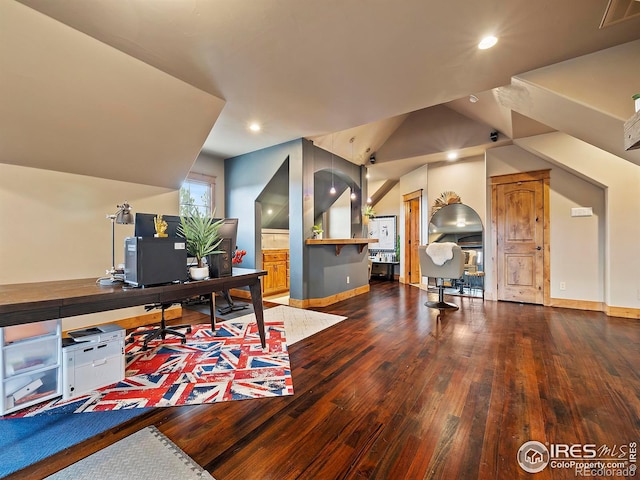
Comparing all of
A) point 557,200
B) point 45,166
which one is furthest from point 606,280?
point 45,166

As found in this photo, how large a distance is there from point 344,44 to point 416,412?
2.86 m

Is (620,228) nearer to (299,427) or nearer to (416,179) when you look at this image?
(416,179)

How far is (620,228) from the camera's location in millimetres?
3838

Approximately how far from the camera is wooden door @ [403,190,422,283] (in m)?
6.90

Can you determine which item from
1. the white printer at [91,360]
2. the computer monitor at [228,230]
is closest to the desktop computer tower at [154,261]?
the white printer at [91,360]

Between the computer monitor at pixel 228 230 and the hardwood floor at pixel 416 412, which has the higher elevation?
the computer monitor at pixel 228 230

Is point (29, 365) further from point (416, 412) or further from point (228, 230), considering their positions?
point (416, 412)

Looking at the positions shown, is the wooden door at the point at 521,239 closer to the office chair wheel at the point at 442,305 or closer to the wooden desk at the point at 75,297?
the office chair wheel at the point at 442,305

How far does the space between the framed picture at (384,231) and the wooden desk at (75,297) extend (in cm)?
636

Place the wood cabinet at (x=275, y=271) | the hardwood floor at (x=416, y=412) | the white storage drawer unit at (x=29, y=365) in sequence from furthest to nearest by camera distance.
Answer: the wood cabinet at (x=275, y=271) < the white storage drawer unit at (x=29, y=365) < the hardwood floor at (x=416, y=412)

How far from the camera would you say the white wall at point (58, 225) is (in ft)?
8.71

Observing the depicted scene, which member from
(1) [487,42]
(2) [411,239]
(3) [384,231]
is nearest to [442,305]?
(2) [411,239]

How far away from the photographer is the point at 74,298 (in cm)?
151

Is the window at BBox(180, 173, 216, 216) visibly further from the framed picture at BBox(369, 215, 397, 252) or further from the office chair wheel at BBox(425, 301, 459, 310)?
the framed picture at BBox(369, 215, 397, 252)
